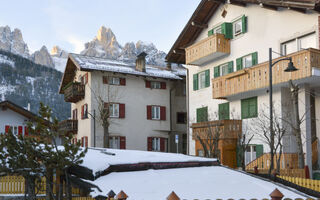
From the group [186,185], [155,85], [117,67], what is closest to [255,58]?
[155,85]

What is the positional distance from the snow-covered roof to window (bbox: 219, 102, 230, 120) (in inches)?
404

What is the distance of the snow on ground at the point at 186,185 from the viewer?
8.65 metres

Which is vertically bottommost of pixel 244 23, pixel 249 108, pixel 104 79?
pixel 249 108

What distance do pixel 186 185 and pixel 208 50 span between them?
1929 centimetres

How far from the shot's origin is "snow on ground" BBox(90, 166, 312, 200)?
865 cm

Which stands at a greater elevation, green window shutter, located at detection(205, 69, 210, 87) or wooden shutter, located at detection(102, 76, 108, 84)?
wooden shutter, located at detection(102, 76, 108, 84)

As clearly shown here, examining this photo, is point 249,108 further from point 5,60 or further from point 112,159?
point 5,60

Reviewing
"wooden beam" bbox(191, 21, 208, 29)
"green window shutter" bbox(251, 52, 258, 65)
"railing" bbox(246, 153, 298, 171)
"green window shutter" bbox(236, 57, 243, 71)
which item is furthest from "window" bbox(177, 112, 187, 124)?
"railing" bbox(246, 153, 298, 171)

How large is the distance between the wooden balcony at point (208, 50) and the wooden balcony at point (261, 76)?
2.11 m

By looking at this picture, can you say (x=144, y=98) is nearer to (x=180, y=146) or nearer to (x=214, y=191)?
(x=180, y=146)

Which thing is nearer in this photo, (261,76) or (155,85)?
(261,76)

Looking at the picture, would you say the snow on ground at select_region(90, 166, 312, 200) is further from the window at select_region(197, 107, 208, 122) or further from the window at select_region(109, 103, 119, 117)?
the window at select_region(109, 103, 119, 117)

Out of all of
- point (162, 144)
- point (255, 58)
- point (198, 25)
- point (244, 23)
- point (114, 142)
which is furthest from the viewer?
point (162, 144)

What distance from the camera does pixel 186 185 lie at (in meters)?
9.23
